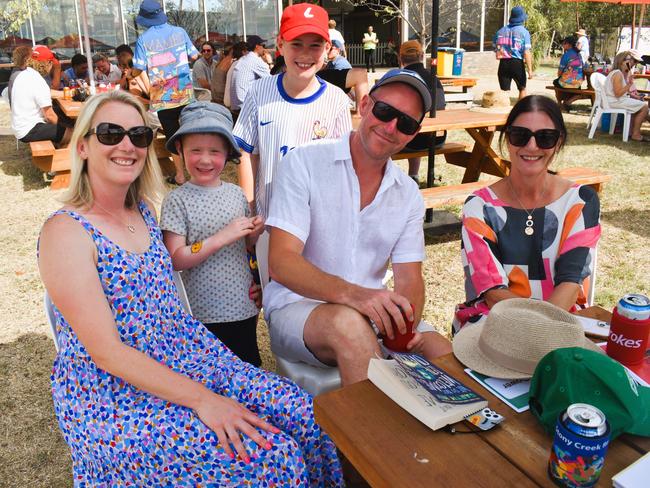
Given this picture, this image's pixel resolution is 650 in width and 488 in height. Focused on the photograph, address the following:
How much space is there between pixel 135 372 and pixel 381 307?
813 mm

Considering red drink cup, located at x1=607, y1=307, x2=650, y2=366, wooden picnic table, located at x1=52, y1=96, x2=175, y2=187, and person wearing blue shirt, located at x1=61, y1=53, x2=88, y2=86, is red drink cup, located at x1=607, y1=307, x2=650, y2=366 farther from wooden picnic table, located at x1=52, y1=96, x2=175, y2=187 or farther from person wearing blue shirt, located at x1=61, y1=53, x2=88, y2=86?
person wearing blue shirt, located at x1=61, y1=53, x2=88, y2=86

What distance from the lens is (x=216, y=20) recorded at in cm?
1709

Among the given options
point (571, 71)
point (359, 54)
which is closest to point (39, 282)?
point (571, 71)

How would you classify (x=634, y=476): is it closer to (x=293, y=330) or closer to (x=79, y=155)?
(x=293, y=330)

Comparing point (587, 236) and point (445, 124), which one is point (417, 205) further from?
point (445, 124)

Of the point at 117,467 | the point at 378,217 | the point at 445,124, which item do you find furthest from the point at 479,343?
the point at 445,124

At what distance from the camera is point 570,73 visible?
39.8ft

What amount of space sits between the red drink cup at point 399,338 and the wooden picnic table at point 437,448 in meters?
0.53

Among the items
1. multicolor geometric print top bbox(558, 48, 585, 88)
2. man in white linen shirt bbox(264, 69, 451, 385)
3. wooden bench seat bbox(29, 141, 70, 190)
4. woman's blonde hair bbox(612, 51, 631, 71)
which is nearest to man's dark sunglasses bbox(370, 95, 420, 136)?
man in white linen shirt bbox(264, 69, 451, 385)

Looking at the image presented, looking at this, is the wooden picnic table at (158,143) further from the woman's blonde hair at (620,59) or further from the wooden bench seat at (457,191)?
the woman's blonde hair at (620,59)

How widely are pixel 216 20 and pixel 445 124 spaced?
13989mm

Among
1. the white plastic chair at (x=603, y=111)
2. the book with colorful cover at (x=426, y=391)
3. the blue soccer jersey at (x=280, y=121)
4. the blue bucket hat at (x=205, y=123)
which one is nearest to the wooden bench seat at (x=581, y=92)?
the white plastic chair at (x=603, y=111)

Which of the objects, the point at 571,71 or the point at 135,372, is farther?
the point at 571,71

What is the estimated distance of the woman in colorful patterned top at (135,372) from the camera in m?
1.64
